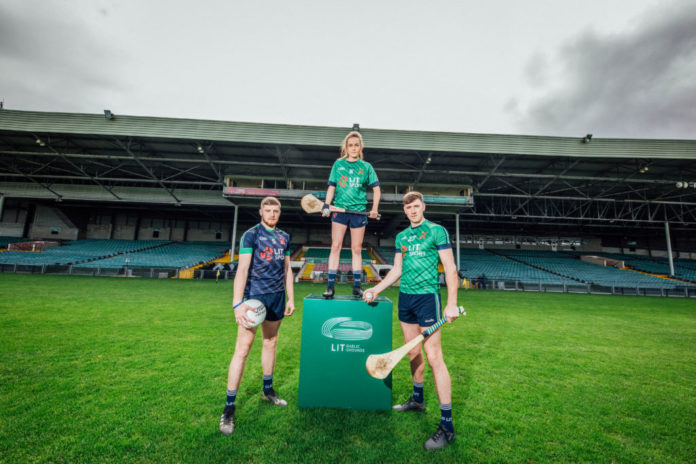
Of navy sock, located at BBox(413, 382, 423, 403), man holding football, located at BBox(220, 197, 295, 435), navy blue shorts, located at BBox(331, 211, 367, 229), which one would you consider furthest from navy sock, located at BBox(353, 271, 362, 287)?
navy sock, located at BBox(413, 382, 423, 403)

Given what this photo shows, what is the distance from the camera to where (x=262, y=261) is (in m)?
3.06

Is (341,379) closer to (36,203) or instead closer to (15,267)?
(15,267)

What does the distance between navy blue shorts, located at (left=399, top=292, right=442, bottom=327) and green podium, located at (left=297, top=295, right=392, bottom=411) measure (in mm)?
192

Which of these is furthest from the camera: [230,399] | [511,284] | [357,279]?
[511,284]

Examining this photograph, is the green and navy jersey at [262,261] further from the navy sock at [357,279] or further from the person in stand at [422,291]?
the person in stand at [422,291]

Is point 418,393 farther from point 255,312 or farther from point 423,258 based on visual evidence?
point 255,312

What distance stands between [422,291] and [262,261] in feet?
5.86

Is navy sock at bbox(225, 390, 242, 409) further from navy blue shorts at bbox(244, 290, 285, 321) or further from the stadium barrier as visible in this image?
the stadium barrier

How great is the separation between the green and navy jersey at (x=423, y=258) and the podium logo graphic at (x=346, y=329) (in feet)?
2.06

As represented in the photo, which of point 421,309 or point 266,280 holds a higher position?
point 266,280

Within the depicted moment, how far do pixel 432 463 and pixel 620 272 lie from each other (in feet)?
106

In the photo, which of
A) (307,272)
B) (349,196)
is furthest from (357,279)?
(307,272)

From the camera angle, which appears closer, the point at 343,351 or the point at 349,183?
the point at 343,351

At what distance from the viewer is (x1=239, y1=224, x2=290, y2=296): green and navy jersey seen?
301cm
